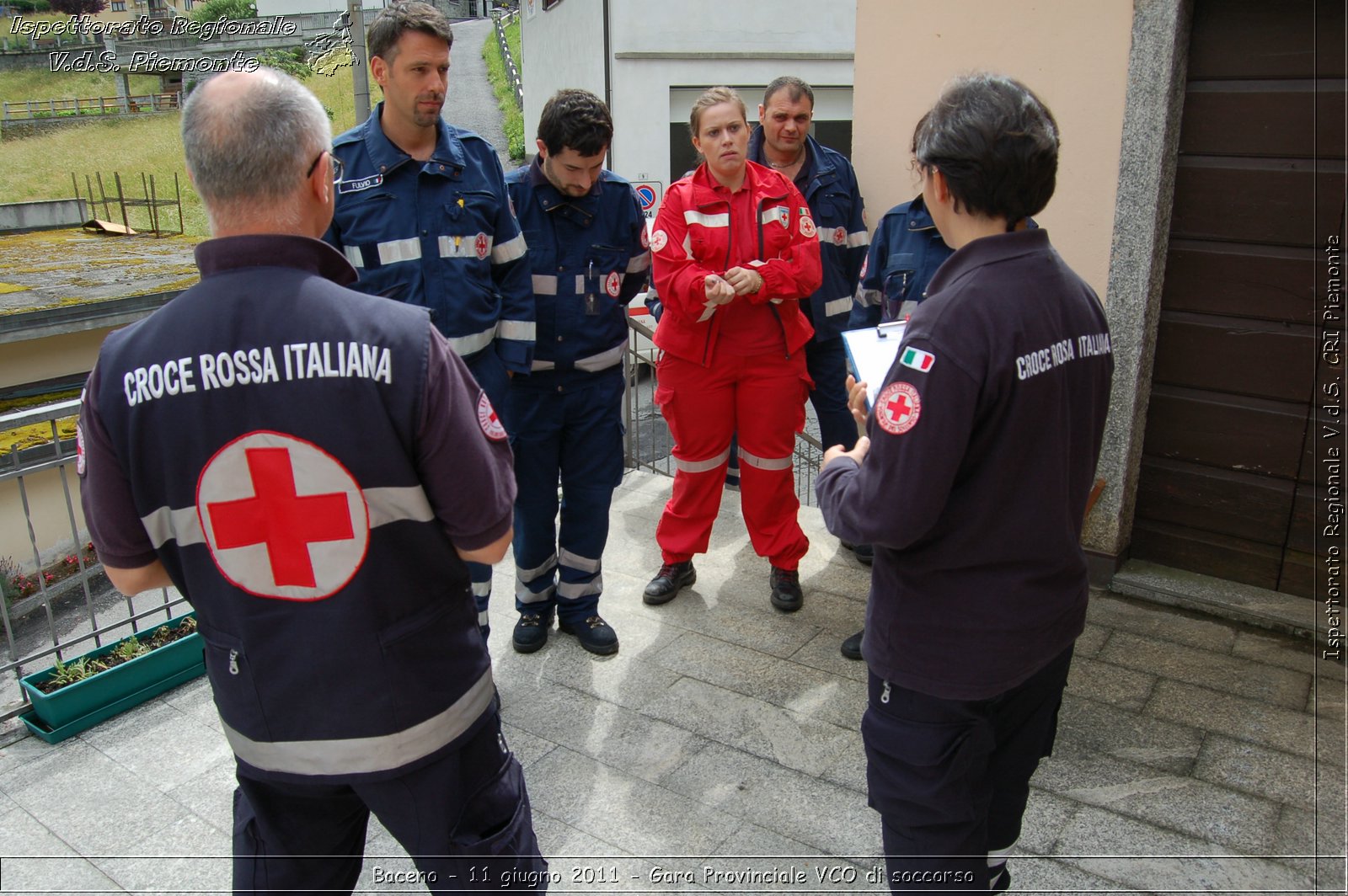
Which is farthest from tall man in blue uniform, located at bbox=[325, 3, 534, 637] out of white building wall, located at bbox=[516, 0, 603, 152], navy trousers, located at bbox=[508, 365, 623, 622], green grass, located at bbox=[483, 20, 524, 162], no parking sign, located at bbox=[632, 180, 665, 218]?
green grass, located at bbox=[483, 20, 524, 162]

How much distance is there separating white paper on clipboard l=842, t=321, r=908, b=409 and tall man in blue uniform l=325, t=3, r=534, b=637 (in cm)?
152

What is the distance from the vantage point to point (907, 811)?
195cm

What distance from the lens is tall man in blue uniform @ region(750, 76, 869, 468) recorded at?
450 cm

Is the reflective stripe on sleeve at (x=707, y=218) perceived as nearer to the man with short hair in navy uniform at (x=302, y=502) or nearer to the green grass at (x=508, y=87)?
the man with short hair in navy uniform at (x=302, y=502)

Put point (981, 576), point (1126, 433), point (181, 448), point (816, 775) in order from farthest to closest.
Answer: point (1126, 433) → point (816, 775) → point (981, 576) → point (181, 448)

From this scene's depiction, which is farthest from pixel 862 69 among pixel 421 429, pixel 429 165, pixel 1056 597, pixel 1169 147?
pixel 421 429

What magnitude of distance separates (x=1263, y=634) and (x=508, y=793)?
349cm

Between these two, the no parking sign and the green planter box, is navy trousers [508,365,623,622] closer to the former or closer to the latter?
the green planter box

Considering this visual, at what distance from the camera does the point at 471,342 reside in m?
3.29

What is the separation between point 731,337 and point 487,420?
7.87 feet

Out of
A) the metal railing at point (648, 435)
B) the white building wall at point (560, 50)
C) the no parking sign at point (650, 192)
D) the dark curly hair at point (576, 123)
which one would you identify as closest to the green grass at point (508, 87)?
the white building wall at point (560, 50)

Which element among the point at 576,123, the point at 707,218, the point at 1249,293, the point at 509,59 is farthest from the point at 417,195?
the point at 509,59

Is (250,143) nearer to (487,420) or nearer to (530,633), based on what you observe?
(487,420)

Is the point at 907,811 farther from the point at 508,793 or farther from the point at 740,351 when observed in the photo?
the point at 740,351
